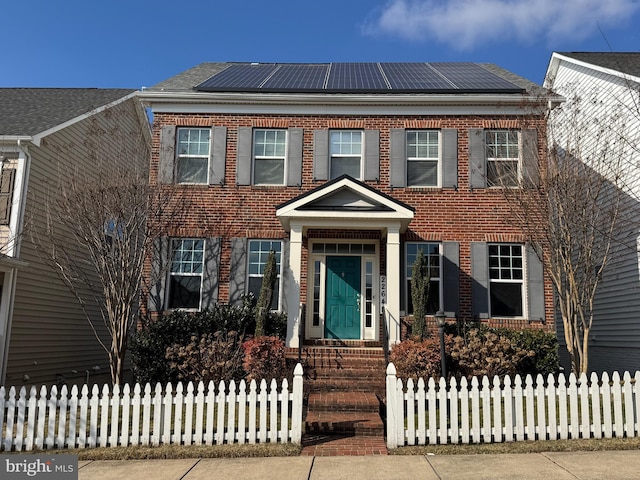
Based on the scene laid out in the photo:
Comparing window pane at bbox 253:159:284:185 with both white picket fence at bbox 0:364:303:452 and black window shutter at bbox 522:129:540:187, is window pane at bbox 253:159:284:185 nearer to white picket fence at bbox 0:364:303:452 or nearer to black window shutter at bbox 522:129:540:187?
black window shutter at bbox 522:129:540:187

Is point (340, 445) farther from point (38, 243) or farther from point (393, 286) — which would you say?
point (38, 243)

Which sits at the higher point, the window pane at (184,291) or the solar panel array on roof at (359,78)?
the solar panel array on roof at (359,78)

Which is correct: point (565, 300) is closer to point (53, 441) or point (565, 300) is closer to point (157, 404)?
point (157, 404)

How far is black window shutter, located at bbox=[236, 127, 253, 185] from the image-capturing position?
1276cm

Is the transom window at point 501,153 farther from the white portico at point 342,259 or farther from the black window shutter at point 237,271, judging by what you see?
the black window shutter at point 237,271

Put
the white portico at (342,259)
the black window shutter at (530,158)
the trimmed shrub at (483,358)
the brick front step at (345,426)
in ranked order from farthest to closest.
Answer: the black window shutter at (530,158) → the white portico at (342,259) → the trimmed shrub at (483,358) → the brick front step at (345,426)

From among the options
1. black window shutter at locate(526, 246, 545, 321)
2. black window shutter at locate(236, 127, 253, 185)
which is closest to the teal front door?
black window shutter at locate(236, 127, 253, 185)

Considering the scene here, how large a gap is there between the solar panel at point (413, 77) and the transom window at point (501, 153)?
1.65m

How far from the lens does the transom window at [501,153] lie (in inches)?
488

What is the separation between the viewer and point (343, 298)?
12297 mm

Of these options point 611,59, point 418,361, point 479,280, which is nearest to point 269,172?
point 479,280

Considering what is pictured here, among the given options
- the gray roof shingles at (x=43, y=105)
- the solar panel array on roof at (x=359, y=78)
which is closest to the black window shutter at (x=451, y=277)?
the solar panel array on roof at (x=359, y=78)

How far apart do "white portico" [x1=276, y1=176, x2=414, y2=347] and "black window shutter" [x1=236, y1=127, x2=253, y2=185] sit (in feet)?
5.99

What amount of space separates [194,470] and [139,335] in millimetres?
5750
